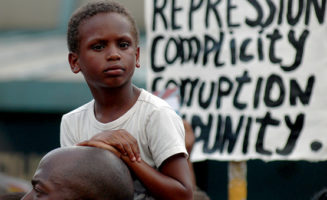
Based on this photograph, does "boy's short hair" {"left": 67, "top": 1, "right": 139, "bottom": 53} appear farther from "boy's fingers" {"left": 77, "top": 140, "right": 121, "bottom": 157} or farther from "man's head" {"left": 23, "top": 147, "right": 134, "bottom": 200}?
"man's head" {"left": 23, "top": 147, "right": 134, "bottom": 200}

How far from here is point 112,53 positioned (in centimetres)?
248

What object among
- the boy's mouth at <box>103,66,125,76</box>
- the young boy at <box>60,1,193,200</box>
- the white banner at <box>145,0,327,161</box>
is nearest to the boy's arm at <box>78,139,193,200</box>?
the young boy at <box>60,1,193,200</box>

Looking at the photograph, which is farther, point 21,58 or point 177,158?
point 21,58

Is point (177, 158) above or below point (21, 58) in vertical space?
above

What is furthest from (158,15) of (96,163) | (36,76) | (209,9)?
(36,76)

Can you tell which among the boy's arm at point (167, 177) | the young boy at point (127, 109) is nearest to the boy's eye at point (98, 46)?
the young boy at point (127, 109)

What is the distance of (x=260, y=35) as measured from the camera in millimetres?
5418

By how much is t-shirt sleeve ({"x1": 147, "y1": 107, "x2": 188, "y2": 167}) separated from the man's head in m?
0.29

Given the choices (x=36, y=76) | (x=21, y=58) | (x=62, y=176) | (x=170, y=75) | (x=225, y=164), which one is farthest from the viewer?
(x=21, y=58)

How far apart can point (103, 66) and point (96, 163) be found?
44 centimetres

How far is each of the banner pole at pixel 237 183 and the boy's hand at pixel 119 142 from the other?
2900mm

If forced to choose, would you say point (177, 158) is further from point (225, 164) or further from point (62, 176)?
point (225, 164)

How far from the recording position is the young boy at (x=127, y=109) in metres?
2.43

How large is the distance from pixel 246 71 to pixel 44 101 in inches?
181
